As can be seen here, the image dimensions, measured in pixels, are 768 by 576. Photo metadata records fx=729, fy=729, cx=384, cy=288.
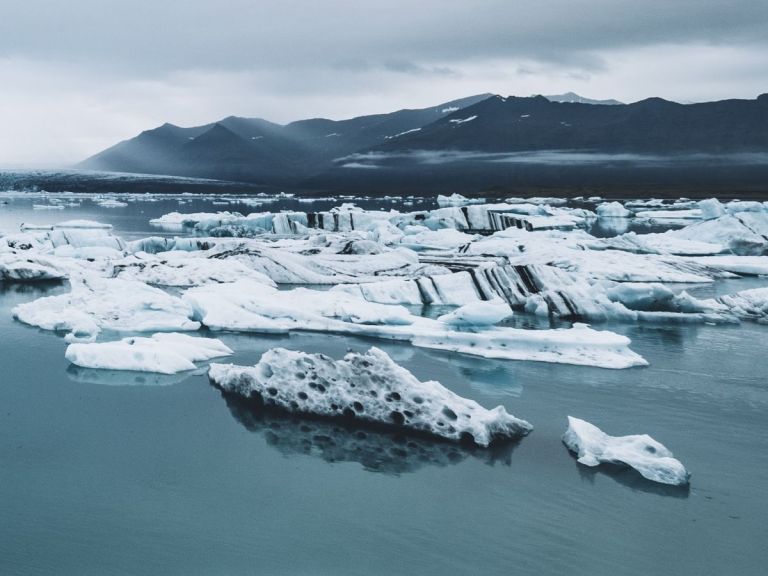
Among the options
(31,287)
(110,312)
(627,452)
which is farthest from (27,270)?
(627,452)

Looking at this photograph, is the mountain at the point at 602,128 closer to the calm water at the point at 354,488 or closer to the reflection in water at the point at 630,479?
the calm water at the point at 354,488

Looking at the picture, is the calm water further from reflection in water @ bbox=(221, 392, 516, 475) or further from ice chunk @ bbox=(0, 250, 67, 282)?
ice chunk @ bbox=(0, 250, 67, 282)

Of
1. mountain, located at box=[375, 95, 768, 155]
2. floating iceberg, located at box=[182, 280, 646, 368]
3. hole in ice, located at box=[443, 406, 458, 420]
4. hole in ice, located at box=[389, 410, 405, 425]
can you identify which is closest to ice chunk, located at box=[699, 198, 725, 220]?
floating iceberg, located at box=[182, 280, 646, 368]

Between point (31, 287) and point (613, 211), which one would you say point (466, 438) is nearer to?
point (31, 287)

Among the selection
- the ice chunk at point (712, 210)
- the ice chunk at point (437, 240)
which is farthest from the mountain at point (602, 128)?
the ice chunk at point (437, 240)

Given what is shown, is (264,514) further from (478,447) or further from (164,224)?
(164,224)

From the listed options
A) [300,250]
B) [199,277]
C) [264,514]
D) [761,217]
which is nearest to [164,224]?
[300,250]
